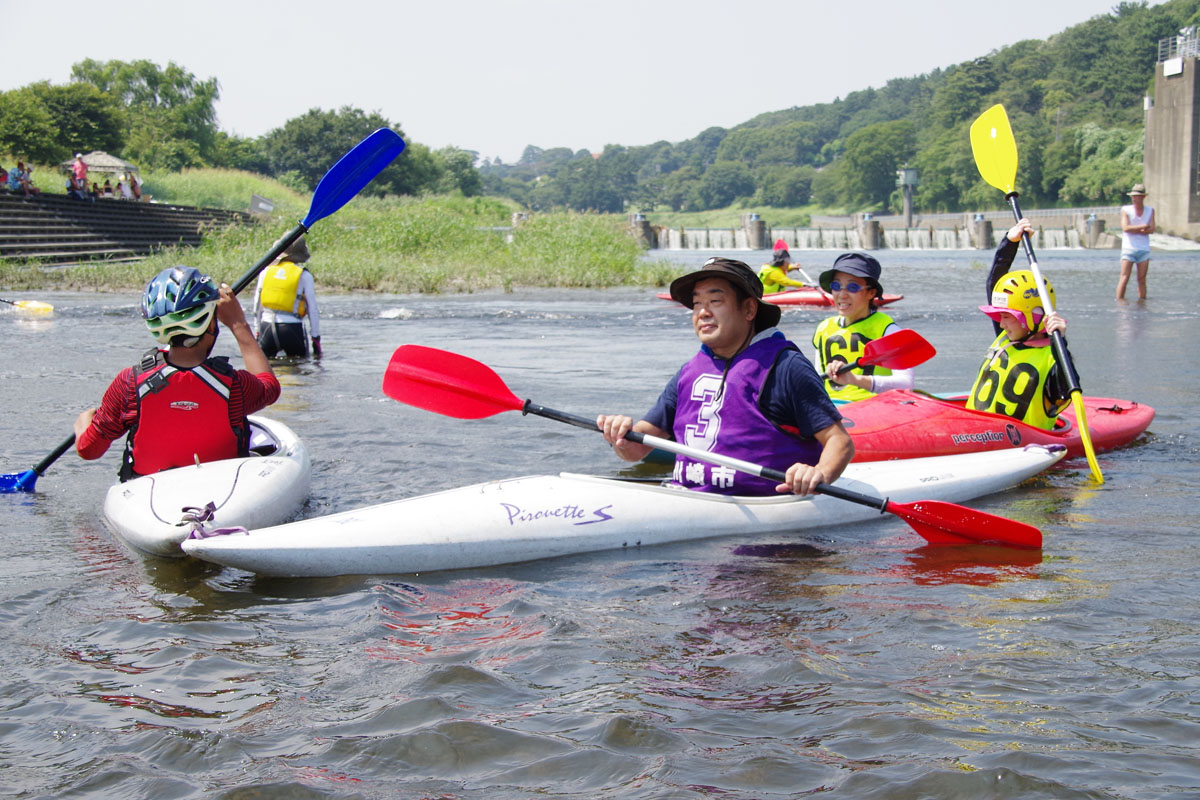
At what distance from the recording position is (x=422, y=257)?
76.2 feet

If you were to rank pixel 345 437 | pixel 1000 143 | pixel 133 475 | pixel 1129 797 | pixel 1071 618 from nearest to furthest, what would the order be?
pixel 1129 797 < pixel 1071 618 < pixel 133 475 < pixel 345 437 < pixel 1000 143

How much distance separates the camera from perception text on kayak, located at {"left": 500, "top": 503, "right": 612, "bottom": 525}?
392 centimetres

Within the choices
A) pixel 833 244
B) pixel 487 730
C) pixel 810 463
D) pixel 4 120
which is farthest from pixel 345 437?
pixel 833 244

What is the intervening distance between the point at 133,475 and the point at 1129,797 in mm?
3441

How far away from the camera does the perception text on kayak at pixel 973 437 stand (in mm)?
5383

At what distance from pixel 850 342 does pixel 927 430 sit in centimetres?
60

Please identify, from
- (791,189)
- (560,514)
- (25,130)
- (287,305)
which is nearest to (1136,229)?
(287,305)

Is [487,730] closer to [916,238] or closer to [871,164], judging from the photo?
[916,238]

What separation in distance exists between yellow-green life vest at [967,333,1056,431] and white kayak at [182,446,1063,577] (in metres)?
1.60

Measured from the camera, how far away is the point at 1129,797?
2.19 m

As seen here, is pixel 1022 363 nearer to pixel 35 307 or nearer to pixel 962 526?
pixel 962 526

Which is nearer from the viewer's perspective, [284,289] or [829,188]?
[284,289]

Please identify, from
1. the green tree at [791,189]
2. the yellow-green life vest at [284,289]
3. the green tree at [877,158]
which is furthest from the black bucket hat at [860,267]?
the green tree at [791,189]

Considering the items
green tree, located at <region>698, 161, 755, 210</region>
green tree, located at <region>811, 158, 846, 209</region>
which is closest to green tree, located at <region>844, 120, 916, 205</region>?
green tree, located at <region>811, 158, 846, 209</region>
